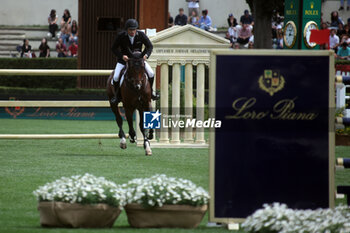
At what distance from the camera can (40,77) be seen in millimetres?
30562

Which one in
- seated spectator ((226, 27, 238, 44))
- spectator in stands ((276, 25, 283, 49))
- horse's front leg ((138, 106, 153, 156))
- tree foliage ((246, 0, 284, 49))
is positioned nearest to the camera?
horse's front leg ((138, 106, 153, 156))

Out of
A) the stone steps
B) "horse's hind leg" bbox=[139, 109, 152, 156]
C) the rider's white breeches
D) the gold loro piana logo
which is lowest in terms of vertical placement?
"horse's hind leg" bbox=[139, 109, 152, 156]

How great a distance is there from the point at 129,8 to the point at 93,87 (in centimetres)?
291

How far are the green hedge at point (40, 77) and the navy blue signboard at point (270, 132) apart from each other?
23.6 m

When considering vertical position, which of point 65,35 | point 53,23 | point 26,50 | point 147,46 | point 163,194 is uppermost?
point 53,23

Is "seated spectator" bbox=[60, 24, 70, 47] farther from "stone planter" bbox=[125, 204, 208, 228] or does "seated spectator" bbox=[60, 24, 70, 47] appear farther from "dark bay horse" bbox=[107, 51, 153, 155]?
"stone planter" bbox=[125, 204, 208, 228]

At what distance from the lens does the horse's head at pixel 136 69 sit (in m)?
12.6

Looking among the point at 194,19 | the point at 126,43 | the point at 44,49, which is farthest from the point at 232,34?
the point at 126,43

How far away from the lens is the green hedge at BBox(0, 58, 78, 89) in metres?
29.9

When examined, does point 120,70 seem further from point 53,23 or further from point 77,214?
point 53,23

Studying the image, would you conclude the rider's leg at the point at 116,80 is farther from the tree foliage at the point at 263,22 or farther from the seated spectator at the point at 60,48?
the seated spectator at the point at 60,48

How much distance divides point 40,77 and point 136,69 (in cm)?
1842

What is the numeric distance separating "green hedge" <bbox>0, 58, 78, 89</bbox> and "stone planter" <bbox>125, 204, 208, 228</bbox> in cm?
2355

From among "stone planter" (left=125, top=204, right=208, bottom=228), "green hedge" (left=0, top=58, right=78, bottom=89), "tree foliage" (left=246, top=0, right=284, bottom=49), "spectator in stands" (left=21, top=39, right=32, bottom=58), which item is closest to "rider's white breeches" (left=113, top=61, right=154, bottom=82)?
"stone planter" (left=125, top=204, right=208, bottom=228)
